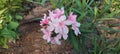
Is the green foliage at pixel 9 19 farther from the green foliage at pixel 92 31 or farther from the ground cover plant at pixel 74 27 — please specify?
the green foliage at pixel 92 31

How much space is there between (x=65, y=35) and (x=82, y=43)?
49cm

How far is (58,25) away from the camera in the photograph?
9.43 ft

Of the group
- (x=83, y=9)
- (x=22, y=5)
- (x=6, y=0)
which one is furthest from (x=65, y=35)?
(x=22, y=5)

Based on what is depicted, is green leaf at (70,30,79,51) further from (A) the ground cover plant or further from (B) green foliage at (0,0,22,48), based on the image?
(B) green foliage at (0,0,22,48)

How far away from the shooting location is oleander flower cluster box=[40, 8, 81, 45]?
288 centimetres

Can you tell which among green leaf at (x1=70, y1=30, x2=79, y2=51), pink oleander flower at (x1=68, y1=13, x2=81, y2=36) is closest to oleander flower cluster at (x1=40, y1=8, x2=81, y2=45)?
pink oleander flower at (x1=68, y1=13, x2=81, y2=36)

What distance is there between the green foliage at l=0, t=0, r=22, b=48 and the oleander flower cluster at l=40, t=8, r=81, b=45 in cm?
71

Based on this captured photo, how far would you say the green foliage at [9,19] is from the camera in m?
3.59

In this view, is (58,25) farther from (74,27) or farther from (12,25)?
(12,25)

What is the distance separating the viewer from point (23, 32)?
4.02 m

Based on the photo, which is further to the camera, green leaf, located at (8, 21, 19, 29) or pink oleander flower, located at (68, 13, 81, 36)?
green leaf, located at (8, 21, 19, 29)

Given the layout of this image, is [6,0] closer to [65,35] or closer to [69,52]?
[69,52]

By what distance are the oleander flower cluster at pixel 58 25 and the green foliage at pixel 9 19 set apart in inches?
28.1

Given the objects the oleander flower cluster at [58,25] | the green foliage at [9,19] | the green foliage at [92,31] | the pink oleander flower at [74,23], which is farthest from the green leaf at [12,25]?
the pink oleander flower at [74,23]
